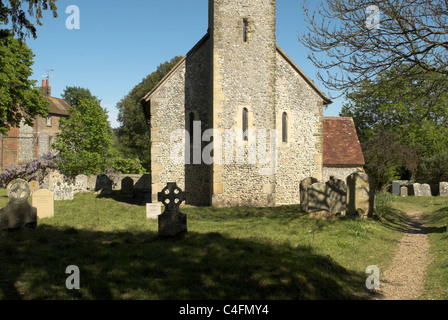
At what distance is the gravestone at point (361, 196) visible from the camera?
13.6m

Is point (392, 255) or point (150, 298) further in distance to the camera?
point (392, 255)

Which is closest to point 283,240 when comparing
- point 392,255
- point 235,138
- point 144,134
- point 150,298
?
point 392,255

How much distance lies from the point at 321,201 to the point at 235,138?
510 centimetres

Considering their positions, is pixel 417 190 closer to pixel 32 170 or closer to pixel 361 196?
pixel 361 196

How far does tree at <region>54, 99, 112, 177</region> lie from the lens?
94.5 ft

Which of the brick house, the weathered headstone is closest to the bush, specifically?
the weathered headstone

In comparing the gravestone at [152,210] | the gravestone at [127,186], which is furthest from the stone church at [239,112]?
the gravestone at [127,186]

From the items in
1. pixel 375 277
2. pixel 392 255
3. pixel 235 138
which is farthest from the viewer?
pixel 235 138

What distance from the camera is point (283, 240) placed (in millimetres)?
9312

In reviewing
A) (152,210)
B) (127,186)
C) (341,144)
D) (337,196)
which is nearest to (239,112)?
(337,196)

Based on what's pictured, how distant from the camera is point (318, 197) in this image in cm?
1365

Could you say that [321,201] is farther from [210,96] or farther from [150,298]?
[150,298]

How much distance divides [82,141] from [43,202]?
17.6 m

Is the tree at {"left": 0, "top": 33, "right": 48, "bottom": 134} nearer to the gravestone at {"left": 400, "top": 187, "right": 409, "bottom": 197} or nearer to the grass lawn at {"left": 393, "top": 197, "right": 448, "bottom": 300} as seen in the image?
the grass lawn at {"left": 393, "top": 197, "right": 448, "bottom": 300}
